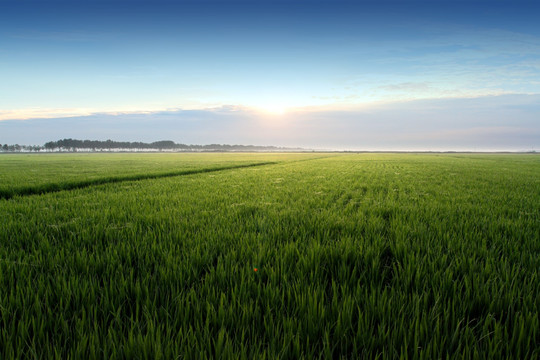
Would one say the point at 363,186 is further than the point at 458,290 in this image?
Yes

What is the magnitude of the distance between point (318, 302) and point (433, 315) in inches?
32.0

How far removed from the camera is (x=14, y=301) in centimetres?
→ 194

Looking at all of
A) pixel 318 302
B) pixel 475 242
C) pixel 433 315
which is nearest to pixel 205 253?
pixel 318 302

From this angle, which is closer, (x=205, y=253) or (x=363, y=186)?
(x=205, y=253)

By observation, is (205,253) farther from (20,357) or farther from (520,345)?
(520,345)

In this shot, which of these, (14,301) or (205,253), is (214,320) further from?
(14,301)

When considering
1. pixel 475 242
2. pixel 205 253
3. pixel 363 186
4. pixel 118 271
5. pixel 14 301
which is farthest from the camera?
pixel 363 186

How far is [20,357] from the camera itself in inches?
57.4

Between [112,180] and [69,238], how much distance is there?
39.8 ft

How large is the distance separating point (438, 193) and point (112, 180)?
15982 millimetres

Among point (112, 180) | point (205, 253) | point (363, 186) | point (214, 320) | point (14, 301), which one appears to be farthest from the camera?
point (112, 180)

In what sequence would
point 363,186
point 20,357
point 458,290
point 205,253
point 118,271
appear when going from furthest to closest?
point 363,186 < point 205,253 < point 118,271 < point 458,290 < point 20,357

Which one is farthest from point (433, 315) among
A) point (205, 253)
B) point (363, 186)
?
point (363, 186)

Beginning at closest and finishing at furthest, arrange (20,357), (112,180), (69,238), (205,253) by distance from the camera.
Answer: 1. (20,357)
2. (205,253)
3. (69,238)
4. (112,180)
